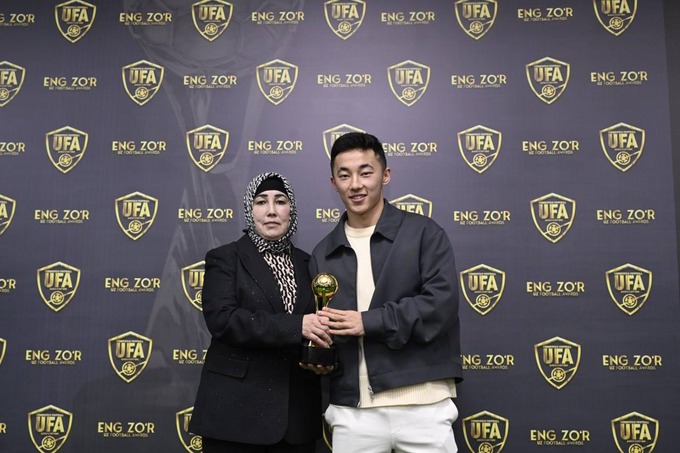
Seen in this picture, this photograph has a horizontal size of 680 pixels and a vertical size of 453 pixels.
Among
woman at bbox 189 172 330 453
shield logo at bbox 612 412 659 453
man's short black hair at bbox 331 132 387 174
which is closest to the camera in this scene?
woman at bbox 189 172 330 453

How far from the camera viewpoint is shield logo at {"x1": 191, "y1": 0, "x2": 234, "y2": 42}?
2627mm

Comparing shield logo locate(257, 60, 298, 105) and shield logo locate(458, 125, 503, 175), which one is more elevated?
shield logo locate(257, 60, 298, 105)

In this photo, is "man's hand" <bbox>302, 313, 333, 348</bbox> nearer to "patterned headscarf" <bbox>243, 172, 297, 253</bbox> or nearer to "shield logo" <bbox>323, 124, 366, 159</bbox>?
"patterned headscarf" <bbox>243, 172, 297, 253</bbox>

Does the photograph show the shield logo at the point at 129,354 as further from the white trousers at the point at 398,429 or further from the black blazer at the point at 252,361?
the white trousers at the point at 398,429

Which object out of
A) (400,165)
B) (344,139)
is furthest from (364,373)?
(400,165)

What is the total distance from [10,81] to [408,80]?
1.84 meters

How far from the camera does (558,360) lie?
239 cm

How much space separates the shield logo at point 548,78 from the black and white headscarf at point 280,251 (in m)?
1.24

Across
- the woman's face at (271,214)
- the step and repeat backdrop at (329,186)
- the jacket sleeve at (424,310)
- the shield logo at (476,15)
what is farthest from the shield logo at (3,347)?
the shield logo at (476,15)

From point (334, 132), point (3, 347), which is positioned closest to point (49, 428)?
point (3, 347)

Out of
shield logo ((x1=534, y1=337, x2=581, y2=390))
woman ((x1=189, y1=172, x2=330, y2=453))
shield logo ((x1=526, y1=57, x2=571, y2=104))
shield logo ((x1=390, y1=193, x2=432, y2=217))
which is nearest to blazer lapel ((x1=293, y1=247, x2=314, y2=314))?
woman ((x1=189, y1=172, x2=330, y2=453))

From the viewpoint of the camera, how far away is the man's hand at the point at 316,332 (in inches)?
69.7

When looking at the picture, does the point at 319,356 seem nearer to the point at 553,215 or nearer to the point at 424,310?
the point at 424,310

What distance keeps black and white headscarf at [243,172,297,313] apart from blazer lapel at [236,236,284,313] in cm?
2
